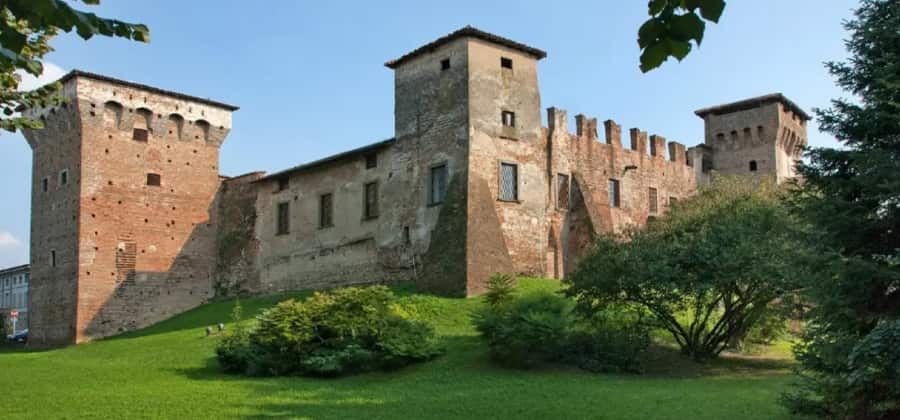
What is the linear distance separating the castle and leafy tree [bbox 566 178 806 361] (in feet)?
21.8

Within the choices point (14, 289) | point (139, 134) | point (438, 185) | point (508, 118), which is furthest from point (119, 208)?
point (14, 289)

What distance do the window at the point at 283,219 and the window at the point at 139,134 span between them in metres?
6.09

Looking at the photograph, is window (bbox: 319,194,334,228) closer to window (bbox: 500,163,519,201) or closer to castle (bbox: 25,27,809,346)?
castle (bbox: 25,27,809,346)

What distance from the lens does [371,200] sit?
30.6 m

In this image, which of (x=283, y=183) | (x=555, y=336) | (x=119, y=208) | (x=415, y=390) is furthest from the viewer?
(x=283, y=183)

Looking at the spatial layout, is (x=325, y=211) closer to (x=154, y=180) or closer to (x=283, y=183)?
(x=283, y=183)

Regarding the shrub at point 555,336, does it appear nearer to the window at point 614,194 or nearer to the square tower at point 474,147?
the square tower at point 474,147

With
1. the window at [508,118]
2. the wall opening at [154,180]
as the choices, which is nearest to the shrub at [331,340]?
the window at [508,118]

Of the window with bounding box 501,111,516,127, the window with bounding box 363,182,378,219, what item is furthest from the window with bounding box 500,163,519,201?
the window with bounding box 363,182,378,219

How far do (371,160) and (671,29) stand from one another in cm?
2706

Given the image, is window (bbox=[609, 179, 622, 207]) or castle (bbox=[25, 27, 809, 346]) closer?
castle (bbox=[25, 27, 809, 346])

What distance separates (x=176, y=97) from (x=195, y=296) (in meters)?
8.41

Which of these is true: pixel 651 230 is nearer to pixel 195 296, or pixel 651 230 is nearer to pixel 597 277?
pixel 597 277

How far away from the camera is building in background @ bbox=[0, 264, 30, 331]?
6450 cm
